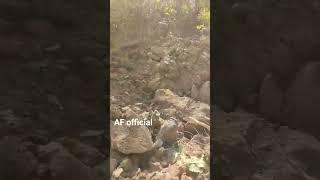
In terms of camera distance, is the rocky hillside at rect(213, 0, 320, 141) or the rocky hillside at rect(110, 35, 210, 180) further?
the rocky hillside at rect(213, 0, 320, 141)

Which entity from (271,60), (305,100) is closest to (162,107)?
(271,60)

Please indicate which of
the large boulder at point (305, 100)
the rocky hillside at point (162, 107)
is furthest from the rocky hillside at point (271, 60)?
the rocky hillside at point (162, 107)

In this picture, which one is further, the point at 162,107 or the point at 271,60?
the point at 271,60

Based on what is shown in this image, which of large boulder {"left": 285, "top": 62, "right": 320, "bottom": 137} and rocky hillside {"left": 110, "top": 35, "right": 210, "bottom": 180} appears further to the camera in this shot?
large boulder {"left": 285, "top": 62, "right": 320, "bottom": 137}

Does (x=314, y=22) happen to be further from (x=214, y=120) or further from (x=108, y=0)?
(x=108, y=0)

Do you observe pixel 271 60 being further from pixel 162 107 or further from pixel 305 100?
pixel 162 107

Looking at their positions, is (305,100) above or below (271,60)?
below

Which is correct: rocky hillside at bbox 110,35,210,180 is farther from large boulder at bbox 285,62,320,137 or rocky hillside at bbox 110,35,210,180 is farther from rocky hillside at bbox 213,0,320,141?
large boulder at bbox 285,62,320,137

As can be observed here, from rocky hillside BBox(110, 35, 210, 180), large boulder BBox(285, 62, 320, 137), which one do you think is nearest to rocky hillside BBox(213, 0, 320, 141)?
large boulder BBox(285, 62, 320, 137)

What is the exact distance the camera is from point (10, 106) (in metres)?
2.63

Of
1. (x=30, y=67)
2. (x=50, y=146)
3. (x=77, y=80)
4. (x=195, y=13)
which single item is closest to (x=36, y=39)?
(x=30, y=67)

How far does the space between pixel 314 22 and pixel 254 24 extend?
1.33 feet

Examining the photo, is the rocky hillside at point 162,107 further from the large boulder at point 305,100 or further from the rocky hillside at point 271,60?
the large boulder at point 305,100

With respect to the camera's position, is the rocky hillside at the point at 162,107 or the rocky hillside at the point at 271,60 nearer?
the rocky hillside at the point at 162,107
